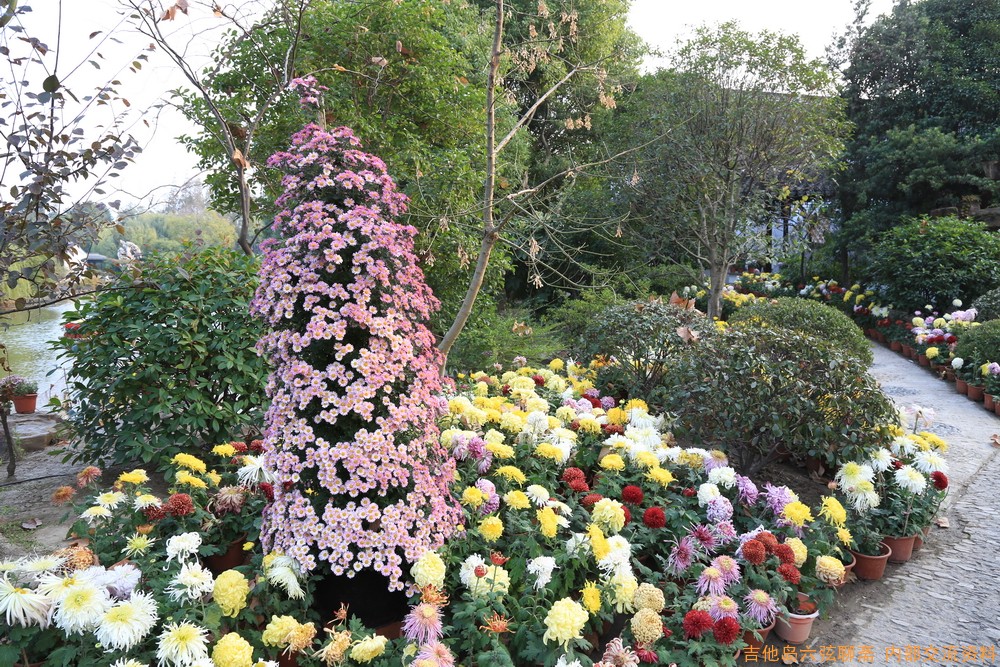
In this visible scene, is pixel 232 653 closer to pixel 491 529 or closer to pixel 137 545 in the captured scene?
pixel 137 545

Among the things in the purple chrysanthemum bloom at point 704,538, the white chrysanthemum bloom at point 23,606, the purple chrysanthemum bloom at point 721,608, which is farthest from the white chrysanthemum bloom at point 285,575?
the purple chrysanthemum bloom at point 704,538

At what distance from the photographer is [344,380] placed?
2.00 metres

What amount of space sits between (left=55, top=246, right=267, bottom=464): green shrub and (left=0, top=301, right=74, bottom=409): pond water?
2.39 meters

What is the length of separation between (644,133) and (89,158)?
23.2 feet

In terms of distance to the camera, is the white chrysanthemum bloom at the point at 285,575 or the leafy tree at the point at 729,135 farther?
the leafy tree at the point at 729,135

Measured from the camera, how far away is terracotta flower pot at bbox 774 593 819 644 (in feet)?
7.90

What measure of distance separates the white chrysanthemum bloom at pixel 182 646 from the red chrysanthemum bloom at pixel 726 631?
1.50m

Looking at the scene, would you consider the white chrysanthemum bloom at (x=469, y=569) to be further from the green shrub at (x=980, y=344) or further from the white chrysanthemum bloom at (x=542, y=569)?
the green shrub at (x=980, y=344)

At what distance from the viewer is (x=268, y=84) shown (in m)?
5.19

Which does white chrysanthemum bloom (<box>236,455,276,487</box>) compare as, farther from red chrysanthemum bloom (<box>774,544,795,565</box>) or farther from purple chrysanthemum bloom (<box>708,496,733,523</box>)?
red chrysanthemum bloom (<box>774,544,795,565</box>)

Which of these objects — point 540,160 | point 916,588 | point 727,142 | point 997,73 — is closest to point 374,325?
point 916,588

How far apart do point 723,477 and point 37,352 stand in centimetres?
801

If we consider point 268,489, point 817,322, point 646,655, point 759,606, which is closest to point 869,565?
point 759,606

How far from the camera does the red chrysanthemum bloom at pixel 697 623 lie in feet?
6.71
